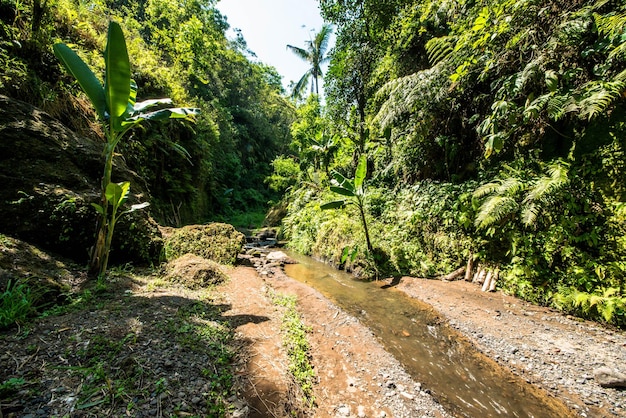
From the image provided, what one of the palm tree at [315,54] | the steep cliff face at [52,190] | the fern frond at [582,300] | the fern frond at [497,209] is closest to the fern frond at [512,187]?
the fern frond at [497,209]

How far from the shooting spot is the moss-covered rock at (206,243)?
5773mm

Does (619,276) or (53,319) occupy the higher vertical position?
(619,276)

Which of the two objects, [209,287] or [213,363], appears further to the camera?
[209,287]

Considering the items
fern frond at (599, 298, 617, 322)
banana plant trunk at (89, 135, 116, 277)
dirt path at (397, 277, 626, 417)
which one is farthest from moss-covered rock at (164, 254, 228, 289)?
fern frond at (599, 298, 617, 322)

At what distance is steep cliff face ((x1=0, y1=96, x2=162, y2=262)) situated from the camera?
11.2ft

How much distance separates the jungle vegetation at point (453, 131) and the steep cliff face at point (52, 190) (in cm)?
93

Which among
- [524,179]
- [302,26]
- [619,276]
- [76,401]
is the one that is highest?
[302,26]

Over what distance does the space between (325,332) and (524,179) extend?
5.04 meters

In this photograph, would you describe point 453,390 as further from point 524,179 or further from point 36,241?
point 36,241

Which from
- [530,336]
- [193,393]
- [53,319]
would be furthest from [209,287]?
[530,336]

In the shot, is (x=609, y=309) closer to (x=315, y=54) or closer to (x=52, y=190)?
(x=52, y=190)

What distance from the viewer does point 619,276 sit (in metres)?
3.59

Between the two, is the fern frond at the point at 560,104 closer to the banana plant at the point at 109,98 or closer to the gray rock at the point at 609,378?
the gray rock at the point at 609,378

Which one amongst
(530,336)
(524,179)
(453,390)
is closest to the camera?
(453,390)
